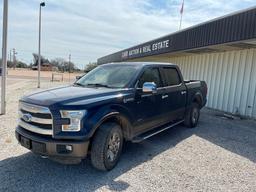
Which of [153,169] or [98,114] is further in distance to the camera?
[153,169]

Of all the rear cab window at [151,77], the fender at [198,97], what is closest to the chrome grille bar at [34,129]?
the rear cab window at [151,77]

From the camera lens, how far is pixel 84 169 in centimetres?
412

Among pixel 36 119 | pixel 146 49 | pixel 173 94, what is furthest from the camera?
pixel 146 49

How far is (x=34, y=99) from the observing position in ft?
12.5

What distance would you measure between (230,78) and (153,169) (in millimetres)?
7676

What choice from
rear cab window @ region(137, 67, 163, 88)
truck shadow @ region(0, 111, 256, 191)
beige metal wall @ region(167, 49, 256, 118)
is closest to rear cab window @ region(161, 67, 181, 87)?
rear cab window @ region(137, 67, 163, 88)

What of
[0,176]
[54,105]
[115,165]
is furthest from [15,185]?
[115,165]

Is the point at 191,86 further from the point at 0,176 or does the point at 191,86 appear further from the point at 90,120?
the point at 0,176

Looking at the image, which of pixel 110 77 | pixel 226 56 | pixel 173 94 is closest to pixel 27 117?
pixel 110 77

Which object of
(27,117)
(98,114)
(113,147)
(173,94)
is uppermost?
(173,94)

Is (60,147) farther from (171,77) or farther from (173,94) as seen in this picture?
(171,77)

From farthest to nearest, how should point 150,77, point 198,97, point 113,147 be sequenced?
point 198,97 → point 150,77 → point 113,147

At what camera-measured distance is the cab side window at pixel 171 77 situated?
5.85 m

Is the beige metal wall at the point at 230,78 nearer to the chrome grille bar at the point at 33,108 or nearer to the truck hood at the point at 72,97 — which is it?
the truck hood at the point at 72,97
